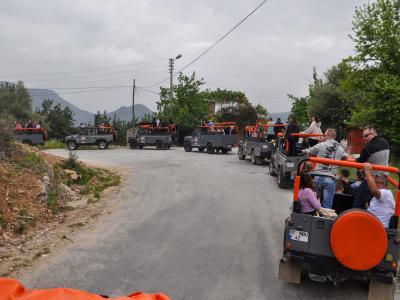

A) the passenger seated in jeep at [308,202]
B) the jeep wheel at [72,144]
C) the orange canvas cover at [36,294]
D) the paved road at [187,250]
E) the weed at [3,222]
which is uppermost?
the passenger seated in jeep at [308,202]

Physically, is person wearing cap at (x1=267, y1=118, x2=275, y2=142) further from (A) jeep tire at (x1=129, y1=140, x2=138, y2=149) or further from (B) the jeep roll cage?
(B) the jeep roll cage

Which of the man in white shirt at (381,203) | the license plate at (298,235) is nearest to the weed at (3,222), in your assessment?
the license plate at (298,235)

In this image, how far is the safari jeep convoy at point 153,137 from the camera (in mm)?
32031

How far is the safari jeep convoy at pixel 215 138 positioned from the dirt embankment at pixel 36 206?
1425 centimetres

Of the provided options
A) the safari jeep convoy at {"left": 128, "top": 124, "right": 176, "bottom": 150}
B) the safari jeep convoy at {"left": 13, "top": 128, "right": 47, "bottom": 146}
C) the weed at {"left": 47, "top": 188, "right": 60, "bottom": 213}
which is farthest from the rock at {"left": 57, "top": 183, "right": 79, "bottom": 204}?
the safari jeep convoy at {"left": 128, "top": 124, "right": 176, "bottom": 150}

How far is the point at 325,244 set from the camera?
539cm

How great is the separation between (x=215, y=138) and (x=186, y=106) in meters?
9.82

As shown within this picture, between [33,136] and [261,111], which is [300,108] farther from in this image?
→ [33,136]

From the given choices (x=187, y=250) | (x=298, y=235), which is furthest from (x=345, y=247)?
(x=187, y=250)

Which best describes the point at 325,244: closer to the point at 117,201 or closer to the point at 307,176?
the point at 307,176

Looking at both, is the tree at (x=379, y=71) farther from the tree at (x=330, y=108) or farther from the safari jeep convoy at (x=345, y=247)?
the safari jeep convoy at (x=345, y=247)

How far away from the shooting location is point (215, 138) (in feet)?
91.3

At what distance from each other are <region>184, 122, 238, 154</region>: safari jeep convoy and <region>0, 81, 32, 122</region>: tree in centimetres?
3000

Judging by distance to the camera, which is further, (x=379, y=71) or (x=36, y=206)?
(x=379, y=71)
